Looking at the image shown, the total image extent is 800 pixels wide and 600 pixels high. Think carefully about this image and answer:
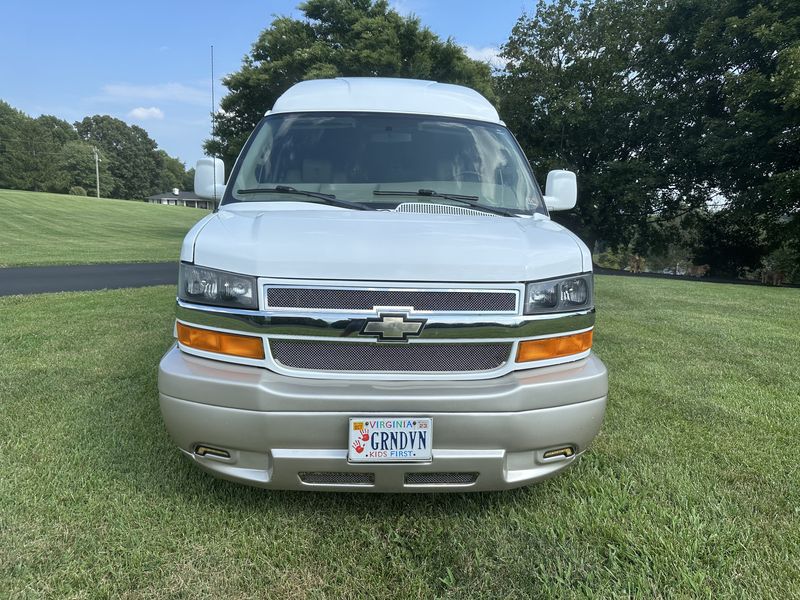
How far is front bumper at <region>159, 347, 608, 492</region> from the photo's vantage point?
2004 millimetres

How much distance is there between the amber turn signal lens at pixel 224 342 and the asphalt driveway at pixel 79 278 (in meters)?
7.78

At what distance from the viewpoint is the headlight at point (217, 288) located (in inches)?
81.1

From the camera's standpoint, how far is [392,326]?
6.69ft

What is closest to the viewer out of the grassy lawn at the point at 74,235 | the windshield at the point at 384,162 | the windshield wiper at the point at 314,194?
the windshield wiper at the point at 314,194

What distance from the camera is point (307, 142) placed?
3172 mm

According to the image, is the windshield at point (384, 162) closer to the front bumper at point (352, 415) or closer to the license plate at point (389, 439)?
the front bumper at point (352, 415)

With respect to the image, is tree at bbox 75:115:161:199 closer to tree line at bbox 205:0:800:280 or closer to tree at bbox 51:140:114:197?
tree at bbox 51:140:114:197

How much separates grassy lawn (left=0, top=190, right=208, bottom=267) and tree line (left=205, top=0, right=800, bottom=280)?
20.5 ft

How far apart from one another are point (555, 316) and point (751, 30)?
2167 centimetres

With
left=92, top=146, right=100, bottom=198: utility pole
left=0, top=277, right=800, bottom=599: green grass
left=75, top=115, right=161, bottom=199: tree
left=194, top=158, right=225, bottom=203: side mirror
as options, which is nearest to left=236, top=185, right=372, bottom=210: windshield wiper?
left=194, top=158, right=225, bottom=203: side mirror

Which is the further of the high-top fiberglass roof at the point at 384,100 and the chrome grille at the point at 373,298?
the high-top fiberglass roof at the point at 384,100

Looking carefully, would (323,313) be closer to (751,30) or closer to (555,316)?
(555,316)

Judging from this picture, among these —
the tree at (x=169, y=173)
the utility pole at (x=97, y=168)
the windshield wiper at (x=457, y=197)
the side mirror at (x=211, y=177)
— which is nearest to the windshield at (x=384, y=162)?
the windshield wiper at (x=457, y=197)

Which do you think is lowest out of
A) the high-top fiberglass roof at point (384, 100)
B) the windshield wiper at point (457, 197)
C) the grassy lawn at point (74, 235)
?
the grassy lawn at point (74, 235)
